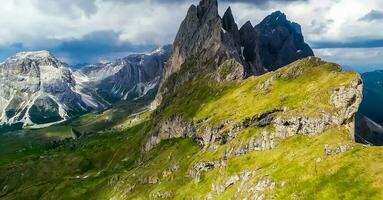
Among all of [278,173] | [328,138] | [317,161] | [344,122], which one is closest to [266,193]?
[278,173]

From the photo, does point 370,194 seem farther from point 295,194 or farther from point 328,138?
→ point 328,138

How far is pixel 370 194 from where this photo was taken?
14525 centimetres

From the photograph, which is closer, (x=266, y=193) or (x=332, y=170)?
(x=332, y=170)

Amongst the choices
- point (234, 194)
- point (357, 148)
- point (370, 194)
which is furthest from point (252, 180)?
point (370, 194)

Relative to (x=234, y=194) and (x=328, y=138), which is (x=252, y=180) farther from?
(x=328, y=138)

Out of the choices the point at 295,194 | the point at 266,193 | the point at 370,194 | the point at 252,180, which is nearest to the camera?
the point at 370,194

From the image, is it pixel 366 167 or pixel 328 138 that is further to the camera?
pixel 328 138

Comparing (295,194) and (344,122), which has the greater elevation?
(344,122)

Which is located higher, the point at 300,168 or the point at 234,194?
the point at 300,168

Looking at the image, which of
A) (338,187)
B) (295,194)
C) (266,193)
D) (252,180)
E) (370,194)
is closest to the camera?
(370,194)

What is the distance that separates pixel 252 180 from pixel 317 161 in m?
28.8

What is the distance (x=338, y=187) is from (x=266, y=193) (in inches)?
1184

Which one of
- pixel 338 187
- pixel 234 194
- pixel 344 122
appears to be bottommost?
pixel 234 194

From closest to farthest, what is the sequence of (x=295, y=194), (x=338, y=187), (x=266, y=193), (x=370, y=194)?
(x=370, y=194) < (x=338, y=187) < (x=295, y=194) < (x=266, y=193)
